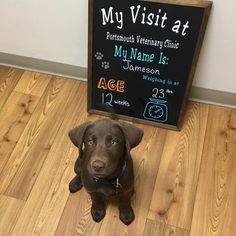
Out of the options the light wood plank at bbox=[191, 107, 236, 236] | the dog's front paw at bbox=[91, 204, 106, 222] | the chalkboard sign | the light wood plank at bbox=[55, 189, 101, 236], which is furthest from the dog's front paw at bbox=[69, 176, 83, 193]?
the light wood plank at bbox=[191, 107, 236, 236]

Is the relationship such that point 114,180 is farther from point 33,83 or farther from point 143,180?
point 33,83

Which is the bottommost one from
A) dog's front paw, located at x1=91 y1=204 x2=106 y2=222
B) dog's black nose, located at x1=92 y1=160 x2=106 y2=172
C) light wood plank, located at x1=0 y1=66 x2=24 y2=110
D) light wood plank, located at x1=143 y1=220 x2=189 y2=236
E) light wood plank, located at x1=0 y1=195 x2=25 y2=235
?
light wood plank, located at x1=0 y1=195 x2=25 y2=235

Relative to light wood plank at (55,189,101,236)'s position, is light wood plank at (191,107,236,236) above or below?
above

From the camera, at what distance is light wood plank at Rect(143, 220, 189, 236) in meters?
1.70

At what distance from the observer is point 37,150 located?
1948 mm

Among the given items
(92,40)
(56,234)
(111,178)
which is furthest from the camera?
(92,40)

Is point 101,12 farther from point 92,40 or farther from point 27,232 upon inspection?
point 27,232

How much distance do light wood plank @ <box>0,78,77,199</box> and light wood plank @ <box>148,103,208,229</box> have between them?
56cm

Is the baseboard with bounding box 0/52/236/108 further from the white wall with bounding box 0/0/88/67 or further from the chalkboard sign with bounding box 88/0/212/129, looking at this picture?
the chalkboard sign with bounding box 88/0/212/129

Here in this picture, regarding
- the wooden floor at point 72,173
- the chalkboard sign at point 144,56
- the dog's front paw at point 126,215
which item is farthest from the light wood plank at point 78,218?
the chalkboard sign at point 144,56

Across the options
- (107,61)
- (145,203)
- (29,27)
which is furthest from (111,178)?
(29,27)

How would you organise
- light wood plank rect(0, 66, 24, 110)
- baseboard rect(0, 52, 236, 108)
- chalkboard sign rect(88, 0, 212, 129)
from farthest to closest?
light wood plank rect(0, 66, 24, 110), baseboard rect(0, 52, 236, 108), chalkboard sign rect(88, 0, 212, 129)

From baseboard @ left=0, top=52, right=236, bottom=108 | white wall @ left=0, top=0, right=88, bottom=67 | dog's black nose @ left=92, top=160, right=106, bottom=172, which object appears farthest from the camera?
baseboard @ left=0, top=52, right=236, bottom=108

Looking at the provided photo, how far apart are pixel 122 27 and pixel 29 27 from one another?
56cm
